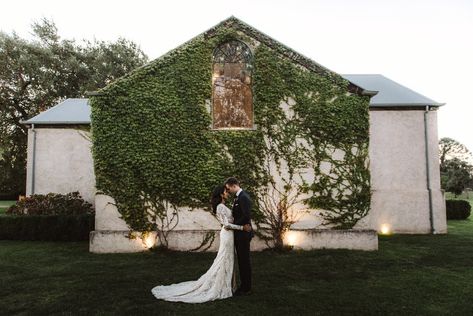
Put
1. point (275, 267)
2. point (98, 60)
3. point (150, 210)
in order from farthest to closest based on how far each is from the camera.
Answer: point (98, 60) → point (150, 210) → point (275, 267)

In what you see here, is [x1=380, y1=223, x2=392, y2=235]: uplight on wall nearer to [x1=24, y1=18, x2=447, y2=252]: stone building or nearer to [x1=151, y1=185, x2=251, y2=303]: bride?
[x1=24, y1=18, x2=447, y2=252]: stone building

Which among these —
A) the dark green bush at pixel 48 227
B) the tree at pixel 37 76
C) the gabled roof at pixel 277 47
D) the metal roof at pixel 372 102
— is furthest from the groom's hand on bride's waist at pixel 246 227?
the tree at pixel 37 76

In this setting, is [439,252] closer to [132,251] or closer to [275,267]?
[275,267]

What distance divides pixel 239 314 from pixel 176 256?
185 inches

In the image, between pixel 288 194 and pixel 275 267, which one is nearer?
pixel 275 267

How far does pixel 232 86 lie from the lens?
34.8 feet

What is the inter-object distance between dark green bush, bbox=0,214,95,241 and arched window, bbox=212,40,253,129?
22.7 feet

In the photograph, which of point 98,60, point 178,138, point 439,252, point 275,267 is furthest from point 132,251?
point 98,60

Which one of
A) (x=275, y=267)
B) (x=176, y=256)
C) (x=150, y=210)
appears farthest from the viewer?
(x=150, y=210)

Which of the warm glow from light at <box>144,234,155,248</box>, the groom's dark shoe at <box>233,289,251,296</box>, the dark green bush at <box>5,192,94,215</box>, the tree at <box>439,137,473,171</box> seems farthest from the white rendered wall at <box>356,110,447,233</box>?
the tree at <box>439,137,473,171</box>

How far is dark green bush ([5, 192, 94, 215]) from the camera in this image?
14.0m

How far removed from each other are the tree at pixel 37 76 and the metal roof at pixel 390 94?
2552 cm

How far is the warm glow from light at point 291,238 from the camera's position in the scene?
9.98m

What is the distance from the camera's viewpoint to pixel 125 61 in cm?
3556
